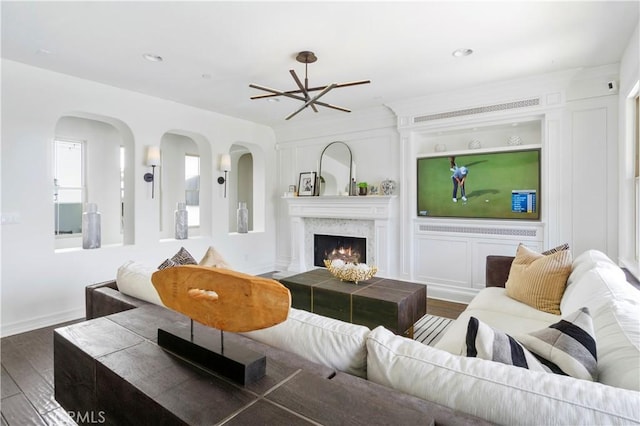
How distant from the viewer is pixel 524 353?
1041mm

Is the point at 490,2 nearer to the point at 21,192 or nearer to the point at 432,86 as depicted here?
the point at 432,86

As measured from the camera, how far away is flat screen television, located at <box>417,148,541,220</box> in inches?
157

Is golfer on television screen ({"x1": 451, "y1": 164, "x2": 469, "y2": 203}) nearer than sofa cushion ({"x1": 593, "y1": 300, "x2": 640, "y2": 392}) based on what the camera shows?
No

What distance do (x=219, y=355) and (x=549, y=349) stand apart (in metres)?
1.06

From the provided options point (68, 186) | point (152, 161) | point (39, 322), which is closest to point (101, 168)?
point (68, 186)

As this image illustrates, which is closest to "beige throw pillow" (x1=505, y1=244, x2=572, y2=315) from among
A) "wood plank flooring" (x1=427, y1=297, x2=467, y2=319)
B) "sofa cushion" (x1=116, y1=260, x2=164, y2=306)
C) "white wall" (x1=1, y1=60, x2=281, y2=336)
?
"wood plank flooring" (x1=427, y1=297, x2=467, y2=319)

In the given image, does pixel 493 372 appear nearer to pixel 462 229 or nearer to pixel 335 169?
pixel 462 229

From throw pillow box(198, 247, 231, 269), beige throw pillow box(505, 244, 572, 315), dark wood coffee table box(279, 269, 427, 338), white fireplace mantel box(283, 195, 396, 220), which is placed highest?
white fireplace mantel box(283, 195, 396, 220)

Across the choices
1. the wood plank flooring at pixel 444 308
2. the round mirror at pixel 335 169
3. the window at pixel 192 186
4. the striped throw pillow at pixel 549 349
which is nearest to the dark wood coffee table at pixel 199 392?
the striped throw pillow at pixel 549 349

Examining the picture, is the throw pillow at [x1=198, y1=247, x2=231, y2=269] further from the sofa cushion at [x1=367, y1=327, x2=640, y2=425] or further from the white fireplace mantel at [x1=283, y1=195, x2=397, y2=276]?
the white fireplace mantel at [x1=283, y1=195, x2=397, y2=276]

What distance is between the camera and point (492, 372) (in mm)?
928

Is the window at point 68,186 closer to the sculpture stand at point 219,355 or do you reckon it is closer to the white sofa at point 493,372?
the sculpture stand at point 219,355

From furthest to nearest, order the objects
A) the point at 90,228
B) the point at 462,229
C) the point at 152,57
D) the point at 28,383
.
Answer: the point at 462,229 < the point at 90,228 < the point at 152,57 < the point at 28,383

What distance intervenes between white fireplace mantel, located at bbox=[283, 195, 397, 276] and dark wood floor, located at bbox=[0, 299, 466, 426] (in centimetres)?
350
